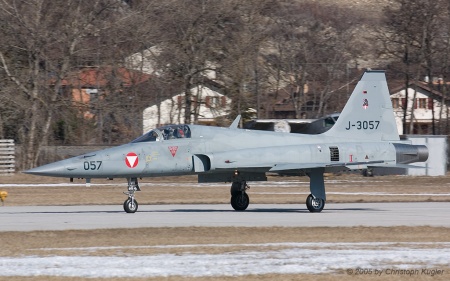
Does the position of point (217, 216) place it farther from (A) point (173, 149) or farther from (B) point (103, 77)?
(B) point (103, 77)

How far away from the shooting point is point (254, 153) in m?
21.8

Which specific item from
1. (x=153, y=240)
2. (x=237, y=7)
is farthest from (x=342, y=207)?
(x=237, y=7)

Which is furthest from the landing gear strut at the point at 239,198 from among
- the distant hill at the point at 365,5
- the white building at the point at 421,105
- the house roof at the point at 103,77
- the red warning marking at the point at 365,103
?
the distant hill at the point at 365,5

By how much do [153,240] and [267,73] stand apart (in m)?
53.4

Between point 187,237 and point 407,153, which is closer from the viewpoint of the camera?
point 187,237

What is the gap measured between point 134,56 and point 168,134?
3356 cm

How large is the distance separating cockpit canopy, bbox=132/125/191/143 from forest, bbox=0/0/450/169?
80.8 ft

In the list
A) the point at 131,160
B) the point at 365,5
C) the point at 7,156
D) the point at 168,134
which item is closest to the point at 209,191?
the point at 168,134

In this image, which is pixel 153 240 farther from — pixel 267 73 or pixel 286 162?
pixel 267 73

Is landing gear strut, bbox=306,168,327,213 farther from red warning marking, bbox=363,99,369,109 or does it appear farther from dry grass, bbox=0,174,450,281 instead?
dry grass, bbox=0,174,450,281

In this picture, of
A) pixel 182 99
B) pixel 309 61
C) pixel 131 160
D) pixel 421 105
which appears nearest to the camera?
pixel 131 160

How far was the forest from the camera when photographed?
45.7m

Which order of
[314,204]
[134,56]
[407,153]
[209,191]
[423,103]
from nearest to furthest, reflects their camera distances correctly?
1. [314,204]
2. [407,153]
3. [209,191]
4. [134,56]
5. [423,103]

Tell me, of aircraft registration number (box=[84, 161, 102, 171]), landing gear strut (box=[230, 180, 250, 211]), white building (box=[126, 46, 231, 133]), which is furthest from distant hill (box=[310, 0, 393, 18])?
aircraft registration number (box=[84, 161, 102, 171])
